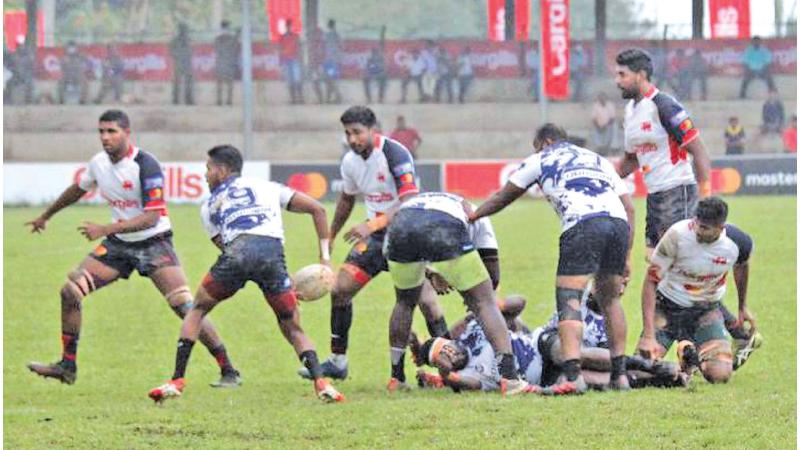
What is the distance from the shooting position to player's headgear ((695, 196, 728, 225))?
11211mm

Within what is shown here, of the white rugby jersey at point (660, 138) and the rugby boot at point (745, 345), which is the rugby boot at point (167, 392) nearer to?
the white rugby jersey at point (660, 138)

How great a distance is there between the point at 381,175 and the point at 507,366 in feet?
7.76

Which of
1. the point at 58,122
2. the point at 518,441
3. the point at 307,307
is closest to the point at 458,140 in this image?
the point at 58,122

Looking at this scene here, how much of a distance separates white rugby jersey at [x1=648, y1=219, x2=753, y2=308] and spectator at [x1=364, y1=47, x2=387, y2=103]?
36.0 meters

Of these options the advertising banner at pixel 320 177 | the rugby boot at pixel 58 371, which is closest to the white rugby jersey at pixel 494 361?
the rugby boot at pixel 58 371

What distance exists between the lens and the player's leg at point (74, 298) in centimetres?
1315

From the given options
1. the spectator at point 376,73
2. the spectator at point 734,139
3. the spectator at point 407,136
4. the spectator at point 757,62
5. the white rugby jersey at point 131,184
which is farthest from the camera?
the spectator at point 376,73

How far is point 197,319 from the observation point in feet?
38.6

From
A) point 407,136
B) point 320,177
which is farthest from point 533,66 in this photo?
point 320,177

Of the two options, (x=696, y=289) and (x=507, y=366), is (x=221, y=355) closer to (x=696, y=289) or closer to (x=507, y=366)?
(x=507, y=366)

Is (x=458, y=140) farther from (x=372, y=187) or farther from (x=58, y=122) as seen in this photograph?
(x=372, y=187)

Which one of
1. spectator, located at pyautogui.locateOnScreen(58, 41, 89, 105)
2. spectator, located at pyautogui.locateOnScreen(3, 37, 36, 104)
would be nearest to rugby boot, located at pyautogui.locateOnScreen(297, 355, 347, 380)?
spectator, located at pyautogui.locateOnScreen(3, 37, 36, 104)

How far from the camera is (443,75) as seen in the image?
1890 inches

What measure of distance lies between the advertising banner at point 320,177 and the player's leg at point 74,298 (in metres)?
23.5
